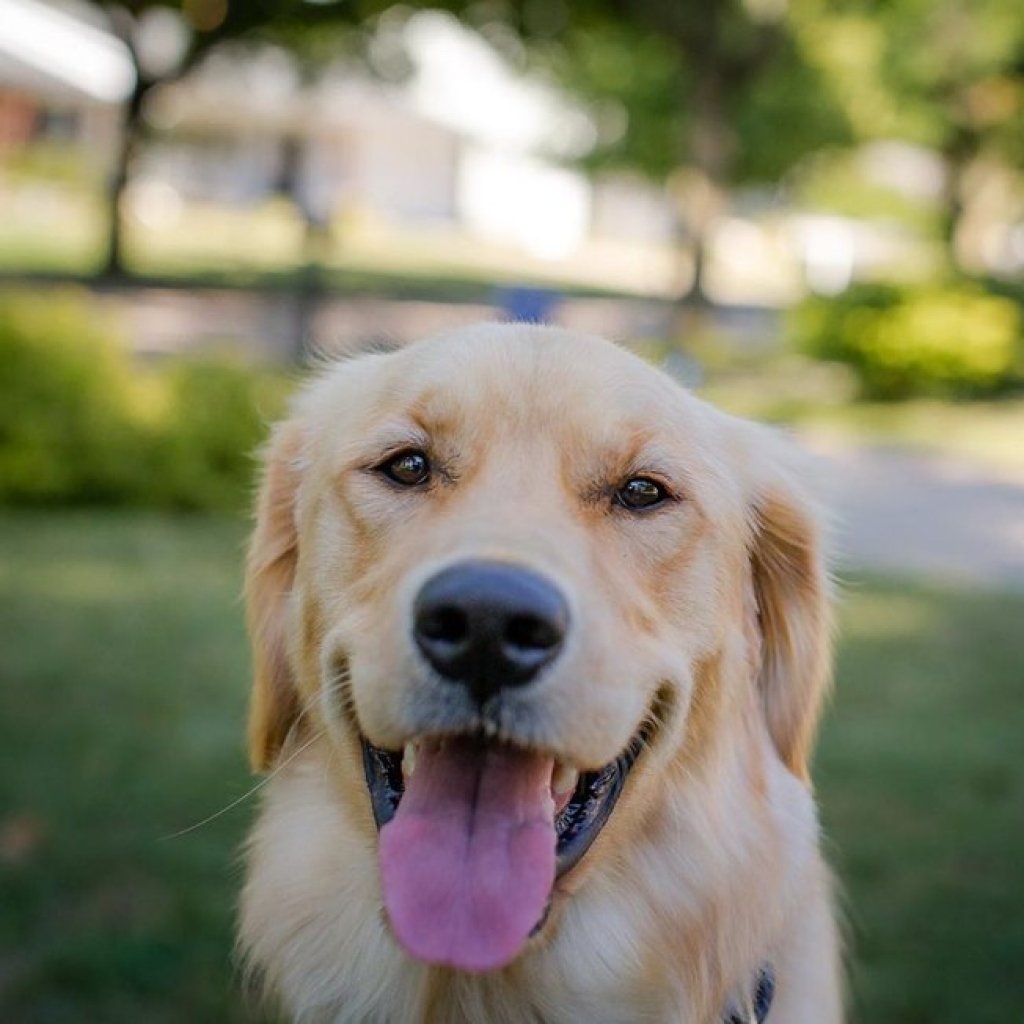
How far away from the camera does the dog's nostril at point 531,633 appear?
84.0 inches

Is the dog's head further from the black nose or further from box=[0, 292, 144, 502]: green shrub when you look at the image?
box=[0, 292, 144, 502]: green shrub

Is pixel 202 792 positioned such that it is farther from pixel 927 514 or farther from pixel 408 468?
pixel 927 514

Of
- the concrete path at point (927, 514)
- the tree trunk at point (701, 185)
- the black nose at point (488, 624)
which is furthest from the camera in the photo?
the tree trunk at point (701, 185)

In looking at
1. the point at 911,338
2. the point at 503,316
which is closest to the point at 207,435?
the point at 503,316

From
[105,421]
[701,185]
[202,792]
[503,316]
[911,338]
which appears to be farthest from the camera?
[701,185]

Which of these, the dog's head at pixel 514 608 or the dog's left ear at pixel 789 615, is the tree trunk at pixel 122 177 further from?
the dog's left ear at pixel 789 615

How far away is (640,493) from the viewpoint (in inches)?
107

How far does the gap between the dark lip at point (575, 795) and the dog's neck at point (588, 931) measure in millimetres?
116

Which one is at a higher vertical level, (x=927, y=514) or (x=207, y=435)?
(x=207, y=435)

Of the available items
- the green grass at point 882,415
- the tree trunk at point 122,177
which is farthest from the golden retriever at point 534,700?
the tree trunk at point 122,177

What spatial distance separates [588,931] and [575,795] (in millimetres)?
347

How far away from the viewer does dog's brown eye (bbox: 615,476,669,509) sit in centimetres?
269

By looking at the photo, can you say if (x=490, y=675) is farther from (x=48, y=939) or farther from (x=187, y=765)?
(x=187, y=765)

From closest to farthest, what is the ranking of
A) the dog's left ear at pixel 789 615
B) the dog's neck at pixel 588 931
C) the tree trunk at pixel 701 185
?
1. the dog's neck at pixel 588 931
2. the dog's left ear at pixel 789 615
3. the tree trunk at pixel 701 185
